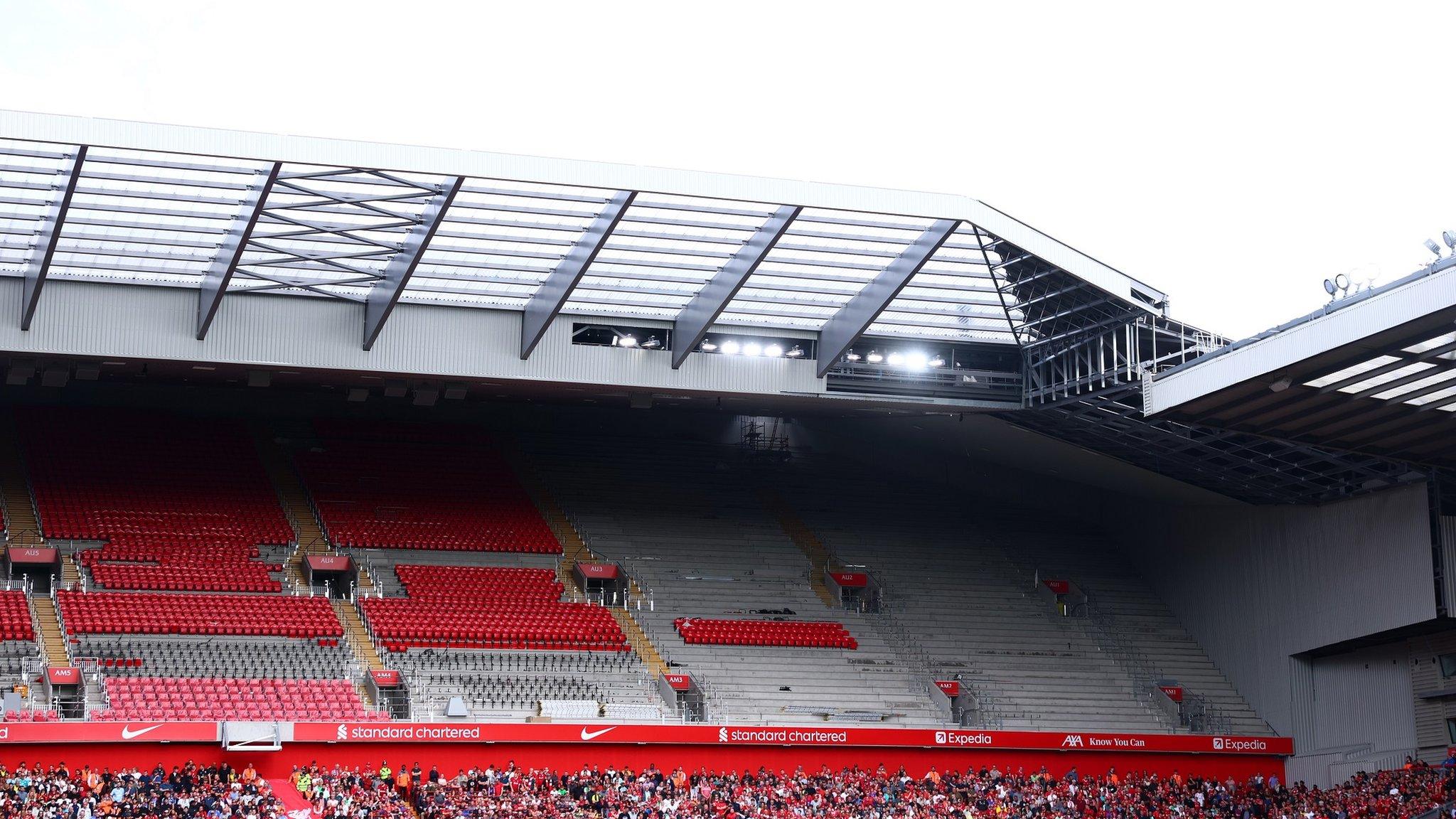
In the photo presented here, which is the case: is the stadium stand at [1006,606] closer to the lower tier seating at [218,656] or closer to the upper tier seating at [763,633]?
the upper tier seating at [763,633]

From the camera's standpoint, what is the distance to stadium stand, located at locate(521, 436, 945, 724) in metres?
37.8

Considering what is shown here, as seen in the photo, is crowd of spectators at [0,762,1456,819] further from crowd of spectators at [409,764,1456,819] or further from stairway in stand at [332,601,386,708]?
stairway in stand at [332,601,386,708]

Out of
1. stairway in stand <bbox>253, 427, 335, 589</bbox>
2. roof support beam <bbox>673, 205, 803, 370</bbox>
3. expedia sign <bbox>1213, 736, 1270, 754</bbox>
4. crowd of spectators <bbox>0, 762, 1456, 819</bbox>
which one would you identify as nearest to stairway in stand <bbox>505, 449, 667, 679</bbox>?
crowd of spectators <bbox>0, 762, 1456, 819</bbox>

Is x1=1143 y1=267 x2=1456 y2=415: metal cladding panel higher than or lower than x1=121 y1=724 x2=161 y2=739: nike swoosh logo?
higher

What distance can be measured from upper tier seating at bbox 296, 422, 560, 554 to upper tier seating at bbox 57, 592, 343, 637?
3980mm

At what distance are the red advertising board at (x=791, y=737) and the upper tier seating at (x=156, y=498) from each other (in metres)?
7.03

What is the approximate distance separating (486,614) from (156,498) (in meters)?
9.38

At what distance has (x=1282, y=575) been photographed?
41.1 meters

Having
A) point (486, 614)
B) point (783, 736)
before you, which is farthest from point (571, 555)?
point (783, 736)

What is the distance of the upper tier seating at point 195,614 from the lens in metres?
34.3

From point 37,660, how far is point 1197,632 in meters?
29.5

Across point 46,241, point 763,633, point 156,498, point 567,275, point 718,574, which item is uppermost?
point 567,275

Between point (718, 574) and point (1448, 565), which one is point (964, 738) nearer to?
point (718, 574)

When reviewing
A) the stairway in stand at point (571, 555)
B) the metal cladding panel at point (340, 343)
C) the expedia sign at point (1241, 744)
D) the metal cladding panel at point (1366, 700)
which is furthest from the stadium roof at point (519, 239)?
the metal cladding panel at point (1366, 700)
